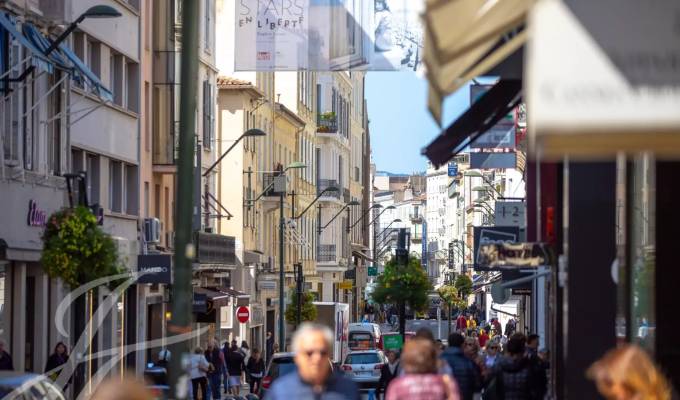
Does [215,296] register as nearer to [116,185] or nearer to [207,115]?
[207,115]

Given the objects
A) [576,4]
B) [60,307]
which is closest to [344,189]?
[60,307]

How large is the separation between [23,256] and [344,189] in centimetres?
6520

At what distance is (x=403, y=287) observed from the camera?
40.1m

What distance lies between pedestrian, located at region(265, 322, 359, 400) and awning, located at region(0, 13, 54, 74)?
19.3m

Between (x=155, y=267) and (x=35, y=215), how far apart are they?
471 cm

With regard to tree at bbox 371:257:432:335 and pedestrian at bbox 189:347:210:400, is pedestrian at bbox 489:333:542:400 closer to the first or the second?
pedestrian at bbox 189:347:210:400

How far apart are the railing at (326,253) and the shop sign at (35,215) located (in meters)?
53.8

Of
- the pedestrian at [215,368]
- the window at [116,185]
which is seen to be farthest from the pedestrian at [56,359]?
the window at [116,185]

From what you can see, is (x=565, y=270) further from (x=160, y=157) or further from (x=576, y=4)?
(x=160, y=157)

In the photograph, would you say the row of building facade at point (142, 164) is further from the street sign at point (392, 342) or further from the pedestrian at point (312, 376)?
the pedestrian at point (312, 376)

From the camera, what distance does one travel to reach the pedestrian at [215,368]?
131 feet

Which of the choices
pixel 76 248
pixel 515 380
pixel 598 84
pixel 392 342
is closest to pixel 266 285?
pixel 392 342

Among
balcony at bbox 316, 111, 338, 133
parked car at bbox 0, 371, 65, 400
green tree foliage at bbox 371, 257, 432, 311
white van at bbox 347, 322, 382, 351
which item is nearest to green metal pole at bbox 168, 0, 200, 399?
parked car at bbox 0, 371, 65, 400

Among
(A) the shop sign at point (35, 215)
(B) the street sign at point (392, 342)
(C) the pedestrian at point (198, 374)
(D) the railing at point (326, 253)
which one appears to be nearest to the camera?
(A) the shop sign at point (35, 215)
